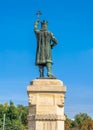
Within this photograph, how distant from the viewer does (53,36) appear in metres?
18.5

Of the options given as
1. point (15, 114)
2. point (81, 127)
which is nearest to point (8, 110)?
point (15, 114)

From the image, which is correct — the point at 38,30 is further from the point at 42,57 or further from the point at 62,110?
the point at 62,110

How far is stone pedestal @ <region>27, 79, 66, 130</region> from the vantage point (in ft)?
56.6

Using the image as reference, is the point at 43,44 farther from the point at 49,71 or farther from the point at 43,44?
the point at 49,71

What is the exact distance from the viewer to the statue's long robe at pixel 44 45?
60.1 feet

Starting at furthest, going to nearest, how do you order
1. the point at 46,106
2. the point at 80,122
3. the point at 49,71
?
1. the point at 80,122
2. the point at 49,71
3. the point at 46,106

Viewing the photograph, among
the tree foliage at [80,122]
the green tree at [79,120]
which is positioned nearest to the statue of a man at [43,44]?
the tree foliage at [80,122]

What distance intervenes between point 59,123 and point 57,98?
3.16 feet

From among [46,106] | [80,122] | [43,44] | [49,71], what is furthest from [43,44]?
[80,122]

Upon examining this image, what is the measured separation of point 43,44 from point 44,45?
0.06 m

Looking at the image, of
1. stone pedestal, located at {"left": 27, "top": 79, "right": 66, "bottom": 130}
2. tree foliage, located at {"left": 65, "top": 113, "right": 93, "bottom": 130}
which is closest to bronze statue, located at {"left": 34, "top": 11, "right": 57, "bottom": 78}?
stone pedestal, located at {"left": 27, "top": 79, "right": 66, "bottom": 130}

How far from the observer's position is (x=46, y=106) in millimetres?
17344

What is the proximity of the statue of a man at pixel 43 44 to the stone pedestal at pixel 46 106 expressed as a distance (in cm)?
116

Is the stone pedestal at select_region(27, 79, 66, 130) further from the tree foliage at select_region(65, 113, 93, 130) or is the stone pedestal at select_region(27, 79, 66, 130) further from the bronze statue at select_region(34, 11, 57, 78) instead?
the tree foliage at select_region(65, 113, 93, 130)
